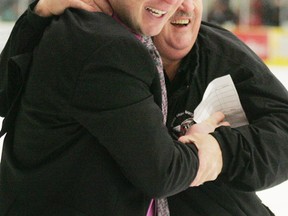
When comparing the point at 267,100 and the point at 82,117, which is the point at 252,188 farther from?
the point at 82,117

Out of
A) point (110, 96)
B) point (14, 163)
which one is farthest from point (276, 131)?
point (14, 163)

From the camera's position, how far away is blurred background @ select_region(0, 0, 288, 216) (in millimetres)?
6922

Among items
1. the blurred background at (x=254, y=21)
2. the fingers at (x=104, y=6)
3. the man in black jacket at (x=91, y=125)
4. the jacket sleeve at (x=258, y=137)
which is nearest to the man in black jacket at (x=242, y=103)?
the jacket sleeve at (x=258, y=137)

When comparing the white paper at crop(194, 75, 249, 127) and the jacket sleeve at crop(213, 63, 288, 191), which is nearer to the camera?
the jacket sleeve at crop(213, 63, 288, 191)

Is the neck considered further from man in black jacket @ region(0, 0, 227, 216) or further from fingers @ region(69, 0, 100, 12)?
fingers @ region(69, 0, 100, 12)

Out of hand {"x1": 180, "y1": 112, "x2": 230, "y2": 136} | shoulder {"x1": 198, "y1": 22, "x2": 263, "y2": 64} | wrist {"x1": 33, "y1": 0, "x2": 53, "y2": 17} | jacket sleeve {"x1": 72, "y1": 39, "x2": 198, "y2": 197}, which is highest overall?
wrist {"x1": 33, "y1": 0, "x2": 53, "y2": 17}

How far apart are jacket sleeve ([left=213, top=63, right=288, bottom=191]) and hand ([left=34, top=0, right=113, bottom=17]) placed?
0.39 metres

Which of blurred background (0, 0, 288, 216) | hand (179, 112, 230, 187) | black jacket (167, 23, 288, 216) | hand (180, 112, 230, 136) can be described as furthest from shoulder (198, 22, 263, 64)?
blurred background (0, 0, 288, 216)

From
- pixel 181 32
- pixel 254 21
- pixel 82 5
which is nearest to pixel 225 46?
pixel 181 32

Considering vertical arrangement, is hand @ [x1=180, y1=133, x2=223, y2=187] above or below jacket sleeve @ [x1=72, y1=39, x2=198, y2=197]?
below

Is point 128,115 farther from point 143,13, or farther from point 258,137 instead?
point 258,137

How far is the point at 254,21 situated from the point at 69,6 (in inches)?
293

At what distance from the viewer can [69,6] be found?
112cm

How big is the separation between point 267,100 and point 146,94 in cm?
48
